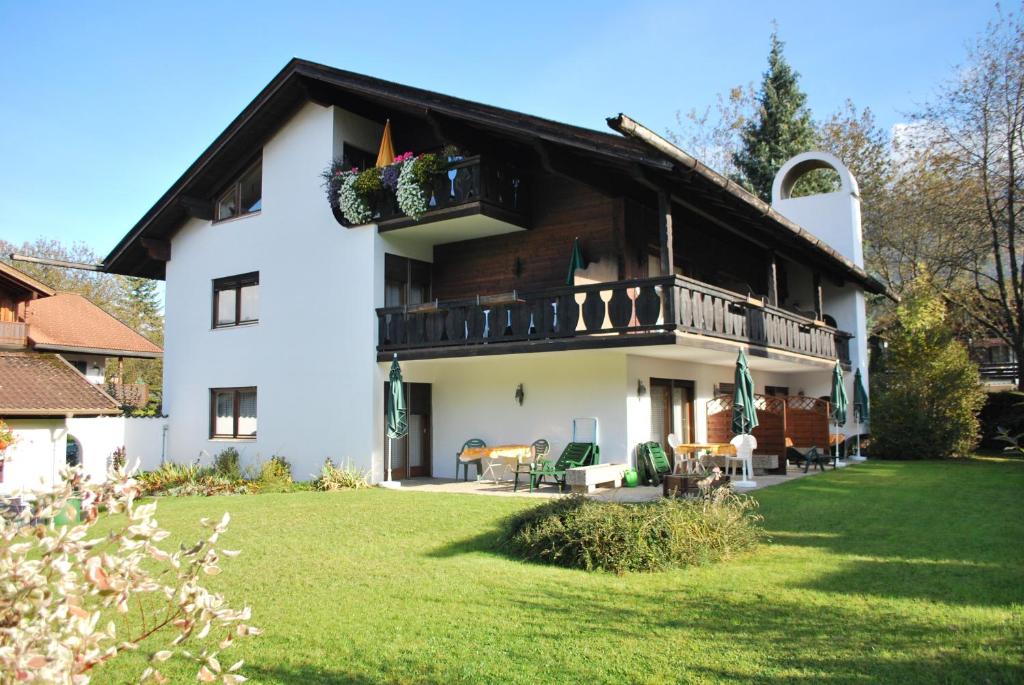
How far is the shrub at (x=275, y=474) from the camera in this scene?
51.6ft

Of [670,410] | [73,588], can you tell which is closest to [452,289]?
[670,410]

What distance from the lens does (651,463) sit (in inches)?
580

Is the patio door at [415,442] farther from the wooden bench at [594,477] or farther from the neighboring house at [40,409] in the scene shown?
the neighboring house at [40,409]

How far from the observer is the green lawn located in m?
5.04

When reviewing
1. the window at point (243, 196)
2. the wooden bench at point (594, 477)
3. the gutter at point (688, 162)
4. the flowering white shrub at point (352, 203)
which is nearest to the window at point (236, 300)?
the window at point (243, 196)

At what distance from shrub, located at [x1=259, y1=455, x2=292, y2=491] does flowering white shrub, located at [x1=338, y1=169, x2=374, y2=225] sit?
5348 mm

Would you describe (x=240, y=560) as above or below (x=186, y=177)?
below

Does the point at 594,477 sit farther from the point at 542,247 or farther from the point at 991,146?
the point at 991,146

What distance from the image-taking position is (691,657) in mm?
5168

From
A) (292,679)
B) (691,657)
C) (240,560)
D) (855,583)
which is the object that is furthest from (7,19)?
(855,583)

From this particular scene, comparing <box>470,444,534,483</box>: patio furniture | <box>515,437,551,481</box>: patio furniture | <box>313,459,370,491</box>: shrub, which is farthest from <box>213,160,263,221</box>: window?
<box>515,437,551,481</box>: patio furniture

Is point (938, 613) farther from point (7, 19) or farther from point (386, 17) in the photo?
point (7, 19)

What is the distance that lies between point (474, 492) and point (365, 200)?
639cm

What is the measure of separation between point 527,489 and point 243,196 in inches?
413
